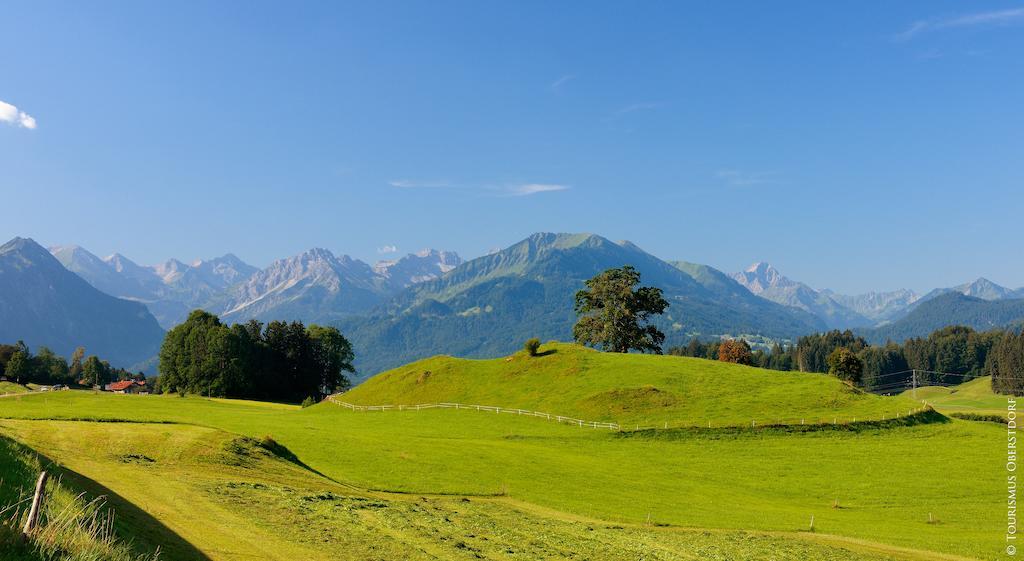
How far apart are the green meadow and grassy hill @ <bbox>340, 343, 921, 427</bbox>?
0.50 m

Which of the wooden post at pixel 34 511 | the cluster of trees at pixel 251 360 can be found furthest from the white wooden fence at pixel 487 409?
the wooden post at pixel 34 511

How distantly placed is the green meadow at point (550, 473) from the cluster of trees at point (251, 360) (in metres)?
27.5

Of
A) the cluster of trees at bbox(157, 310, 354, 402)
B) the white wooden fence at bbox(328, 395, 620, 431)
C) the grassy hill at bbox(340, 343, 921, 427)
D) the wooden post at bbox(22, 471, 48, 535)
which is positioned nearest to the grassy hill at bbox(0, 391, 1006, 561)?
the white wooden fence at bbox(328, 395, 620, 431)

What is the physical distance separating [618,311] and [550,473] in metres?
84.4

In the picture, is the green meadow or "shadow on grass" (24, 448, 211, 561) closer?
"shadow on grass" (24, 448, 211, 561)

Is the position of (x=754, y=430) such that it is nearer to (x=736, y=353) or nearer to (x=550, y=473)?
(x=550, y=473)

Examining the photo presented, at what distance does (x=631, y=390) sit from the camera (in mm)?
97250

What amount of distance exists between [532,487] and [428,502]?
502 inches

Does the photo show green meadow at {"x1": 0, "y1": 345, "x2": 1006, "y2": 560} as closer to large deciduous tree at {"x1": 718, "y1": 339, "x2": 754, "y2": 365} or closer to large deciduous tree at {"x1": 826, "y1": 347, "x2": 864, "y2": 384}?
large deciduous tree at {"x1": 826, "y1": 347, "x2": 864, "y2": 384}

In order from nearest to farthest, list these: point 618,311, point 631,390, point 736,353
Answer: point 631,390
point 618,311
point 736,353

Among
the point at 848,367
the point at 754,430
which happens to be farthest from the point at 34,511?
the point at 848,367

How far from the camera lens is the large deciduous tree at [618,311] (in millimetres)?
139875

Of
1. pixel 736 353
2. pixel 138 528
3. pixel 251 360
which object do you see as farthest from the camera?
pixel 736 353

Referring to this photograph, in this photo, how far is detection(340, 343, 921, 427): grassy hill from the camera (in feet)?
291
